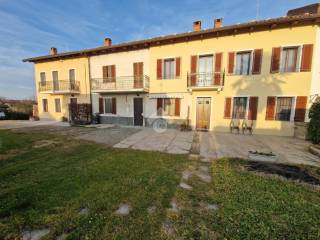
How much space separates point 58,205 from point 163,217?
2.00m

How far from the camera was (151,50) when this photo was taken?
1142 cm

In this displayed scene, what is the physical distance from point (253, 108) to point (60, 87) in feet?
→ 56.1

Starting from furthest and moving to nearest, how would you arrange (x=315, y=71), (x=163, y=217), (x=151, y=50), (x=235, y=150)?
1. (x=151, y=50)
2. (x=315, y=71)
3. (x=235, y=150)
4. (x=163, y=217)

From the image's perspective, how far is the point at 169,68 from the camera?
1139 cm

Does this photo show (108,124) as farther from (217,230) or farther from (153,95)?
(217,230)

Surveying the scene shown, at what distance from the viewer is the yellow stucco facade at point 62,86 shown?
14.0 metres

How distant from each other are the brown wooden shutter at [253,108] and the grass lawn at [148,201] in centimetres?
599

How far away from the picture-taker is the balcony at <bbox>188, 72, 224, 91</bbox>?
32.7ft

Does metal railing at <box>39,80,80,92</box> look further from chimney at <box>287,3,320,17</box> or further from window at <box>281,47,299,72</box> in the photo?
chimney at <box>287,3,320,17</box>

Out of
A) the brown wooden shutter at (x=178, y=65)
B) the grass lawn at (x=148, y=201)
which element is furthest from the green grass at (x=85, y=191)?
the brown wooden shutter at (x=178, y=65)

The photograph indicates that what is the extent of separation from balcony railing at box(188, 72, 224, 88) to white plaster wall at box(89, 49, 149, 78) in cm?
369

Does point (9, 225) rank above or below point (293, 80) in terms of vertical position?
below

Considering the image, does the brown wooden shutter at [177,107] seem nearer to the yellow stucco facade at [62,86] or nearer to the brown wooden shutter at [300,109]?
the brown wooden shutter at [300,109]

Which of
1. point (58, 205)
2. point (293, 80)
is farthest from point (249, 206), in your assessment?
point (293, 80)
